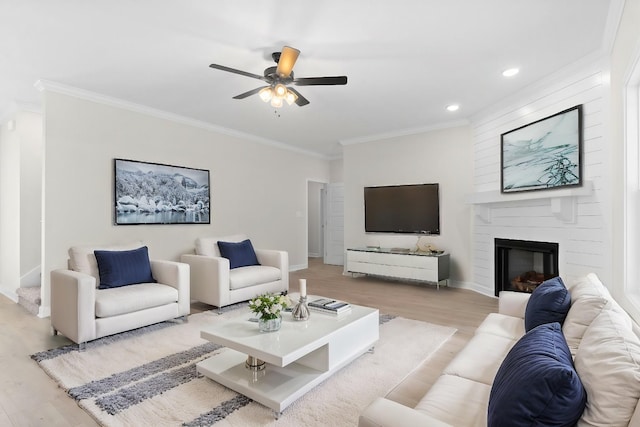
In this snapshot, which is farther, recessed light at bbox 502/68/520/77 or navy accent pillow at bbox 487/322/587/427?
recessed light at bbox 502/68/520/77

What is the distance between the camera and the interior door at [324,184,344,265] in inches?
312


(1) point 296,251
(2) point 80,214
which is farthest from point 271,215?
(2) point 80,214

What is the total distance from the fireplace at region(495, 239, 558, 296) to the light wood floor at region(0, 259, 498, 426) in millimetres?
356

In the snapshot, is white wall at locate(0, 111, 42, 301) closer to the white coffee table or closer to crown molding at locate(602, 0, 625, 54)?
the white coffee table

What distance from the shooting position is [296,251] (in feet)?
23.1

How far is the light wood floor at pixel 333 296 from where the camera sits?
2016 millimetres

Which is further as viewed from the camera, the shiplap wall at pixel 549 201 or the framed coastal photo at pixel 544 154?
the framed coastal photo at pixel 544 154

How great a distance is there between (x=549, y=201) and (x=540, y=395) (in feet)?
11.5

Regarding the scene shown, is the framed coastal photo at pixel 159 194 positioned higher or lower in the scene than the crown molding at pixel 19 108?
lower

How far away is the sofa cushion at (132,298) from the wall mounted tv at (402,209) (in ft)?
12.2

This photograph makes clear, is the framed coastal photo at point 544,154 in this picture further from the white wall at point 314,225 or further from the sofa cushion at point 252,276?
the white wall at point 314,225

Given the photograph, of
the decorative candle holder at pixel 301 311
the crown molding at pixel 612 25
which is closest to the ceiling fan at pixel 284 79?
the decorative candle holder at pixel 301 311

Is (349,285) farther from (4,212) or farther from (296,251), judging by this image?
(4,212)

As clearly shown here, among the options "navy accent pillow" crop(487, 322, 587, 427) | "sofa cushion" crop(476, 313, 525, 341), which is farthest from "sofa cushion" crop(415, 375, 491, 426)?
"sofa cushion" crop(476, 313, 525, 341)
